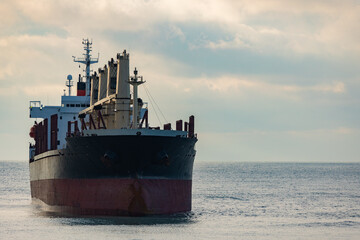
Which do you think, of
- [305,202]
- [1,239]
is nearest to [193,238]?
[1,239]

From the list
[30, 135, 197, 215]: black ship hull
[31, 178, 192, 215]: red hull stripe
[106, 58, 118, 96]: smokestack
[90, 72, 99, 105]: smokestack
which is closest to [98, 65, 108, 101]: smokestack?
[90, 72, 99, 105]: smokestack

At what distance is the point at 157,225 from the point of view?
36.0 metres

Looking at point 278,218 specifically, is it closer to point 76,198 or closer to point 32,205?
point 76,198

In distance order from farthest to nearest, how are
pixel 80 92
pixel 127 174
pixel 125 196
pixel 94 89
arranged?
1. pixel 80 92
2. pixel 94 89
3. pixel 127 174
4. pixel 125 196

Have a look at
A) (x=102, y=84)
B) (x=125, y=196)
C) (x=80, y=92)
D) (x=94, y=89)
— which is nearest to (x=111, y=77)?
(x=102, y=84)

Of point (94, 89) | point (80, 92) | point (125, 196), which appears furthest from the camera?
point (80, 92)

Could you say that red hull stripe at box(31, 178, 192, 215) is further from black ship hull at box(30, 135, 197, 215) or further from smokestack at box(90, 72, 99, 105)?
smokestack at box(90, 72, 99, 105)

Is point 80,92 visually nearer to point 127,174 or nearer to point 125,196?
point 127,174

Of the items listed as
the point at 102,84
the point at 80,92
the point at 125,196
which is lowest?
the point at 125,196

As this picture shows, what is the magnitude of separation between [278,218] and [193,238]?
35.5 feet

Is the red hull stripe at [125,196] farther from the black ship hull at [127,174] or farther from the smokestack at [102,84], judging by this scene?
the smokestack at [102,84]

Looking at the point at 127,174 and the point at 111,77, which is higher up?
the point at 111,77

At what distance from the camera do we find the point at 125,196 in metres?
38.4

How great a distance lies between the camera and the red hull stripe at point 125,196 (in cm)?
3828
